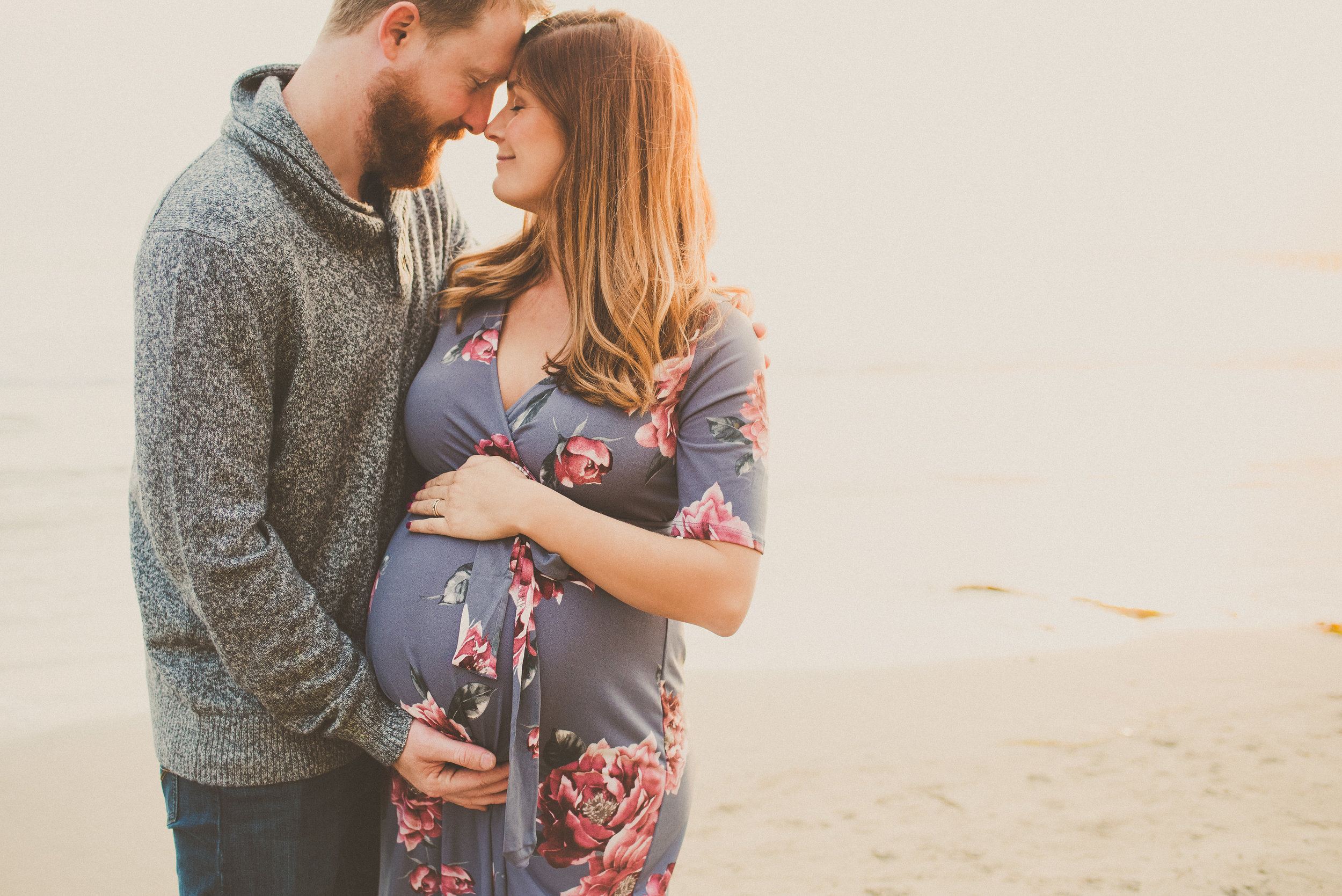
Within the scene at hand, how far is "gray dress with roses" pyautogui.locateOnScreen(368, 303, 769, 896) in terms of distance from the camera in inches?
69.7

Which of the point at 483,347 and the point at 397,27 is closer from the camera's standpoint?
the point at 397,27

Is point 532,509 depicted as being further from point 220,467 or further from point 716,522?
point 220,467

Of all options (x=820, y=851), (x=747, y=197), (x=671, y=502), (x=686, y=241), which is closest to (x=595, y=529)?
(x=671, y=502)

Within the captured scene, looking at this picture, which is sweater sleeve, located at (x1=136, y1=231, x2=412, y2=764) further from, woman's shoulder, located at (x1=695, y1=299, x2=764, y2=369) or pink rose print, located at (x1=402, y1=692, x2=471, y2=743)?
woman's shoulder, located at (x1=695, y1=299, x2=764, y2=369)

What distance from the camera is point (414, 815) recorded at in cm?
185

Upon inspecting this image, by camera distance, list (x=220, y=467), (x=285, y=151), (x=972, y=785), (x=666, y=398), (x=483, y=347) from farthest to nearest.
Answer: (x=972, y=785) → (x=483, y=347) → (x=666, y=398) → (x=285, y=151) → (x=220, y=467)

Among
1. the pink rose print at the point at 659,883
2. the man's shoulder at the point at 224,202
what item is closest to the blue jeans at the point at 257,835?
the pink rose print at the point at 659,883

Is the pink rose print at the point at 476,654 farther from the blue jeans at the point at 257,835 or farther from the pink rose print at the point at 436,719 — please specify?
the blue jeans at the point at 257,835

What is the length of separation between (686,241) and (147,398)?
1.01m

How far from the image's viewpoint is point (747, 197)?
23469 mm

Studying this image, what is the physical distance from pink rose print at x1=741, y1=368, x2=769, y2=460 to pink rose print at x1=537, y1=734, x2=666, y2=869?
58 centimetres

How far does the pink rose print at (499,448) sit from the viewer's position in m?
1.86

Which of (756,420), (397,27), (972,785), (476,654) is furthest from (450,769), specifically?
(972,785)

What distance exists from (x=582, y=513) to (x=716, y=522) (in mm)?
233
